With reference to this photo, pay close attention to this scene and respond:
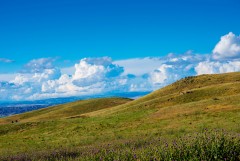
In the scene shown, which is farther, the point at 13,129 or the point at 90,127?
the point at 13,129

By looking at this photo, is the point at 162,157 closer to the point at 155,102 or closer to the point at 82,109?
the point at 155,102

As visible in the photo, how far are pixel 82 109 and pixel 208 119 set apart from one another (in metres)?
88.1

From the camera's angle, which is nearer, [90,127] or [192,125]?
[192,125]

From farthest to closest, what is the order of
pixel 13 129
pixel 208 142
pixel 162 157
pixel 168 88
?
1. pixel 168 88
2. pixel 13 129
3. pixel 208 142
4. pixel 162 157

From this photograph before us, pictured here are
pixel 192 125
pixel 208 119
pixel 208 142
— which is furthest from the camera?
pixel 208 119

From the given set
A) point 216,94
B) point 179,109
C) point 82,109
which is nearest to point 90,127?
point 179,109

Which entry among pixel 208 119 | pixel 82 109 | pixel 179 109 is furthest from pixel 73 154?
pixel 82 109

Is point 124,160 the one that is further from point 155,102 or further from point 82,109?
point 82,109

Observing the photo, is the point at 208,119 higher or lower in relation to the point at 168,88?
lower

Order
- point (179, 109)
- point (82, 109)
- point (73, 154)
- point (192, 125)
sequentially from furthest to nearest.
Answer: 1. point (82, 109)
2. point (179, 109)
3. point (192, 125)
4. point (73, 154)

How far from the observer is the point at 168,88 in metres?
95.9

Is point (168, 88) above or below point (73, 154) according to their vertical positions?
above

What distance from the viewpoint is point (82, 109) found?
12188cm

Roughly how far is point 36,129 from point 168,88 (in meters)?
52.5
